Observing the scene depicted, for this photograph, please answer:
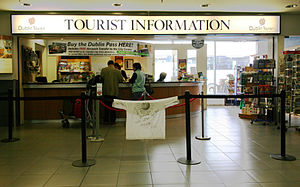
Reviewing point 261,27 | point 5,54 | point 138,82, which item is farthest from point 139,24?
point 5,54

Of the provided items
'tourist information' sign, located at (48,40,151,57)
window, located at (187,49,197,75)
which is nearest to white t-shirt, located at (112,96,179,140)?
'tourist information' sign, located at (48,40,151,57)

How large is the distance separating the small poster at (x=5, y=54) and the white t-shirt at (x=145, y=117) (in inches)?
177

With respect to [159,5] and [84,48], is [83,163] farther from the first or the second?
[84,48]

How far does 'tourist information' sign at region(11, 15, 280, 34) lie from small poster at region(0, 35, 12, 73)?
1.49 ft

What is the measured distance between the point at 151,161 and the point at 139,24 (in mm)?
3986

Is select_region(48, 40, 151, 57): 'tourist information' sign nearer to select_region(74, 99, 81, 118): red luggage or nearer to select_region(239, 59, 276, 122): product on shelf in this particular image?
select_region(74, 99, 81, 118): red luggage

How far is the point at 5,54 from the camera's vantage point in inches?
288

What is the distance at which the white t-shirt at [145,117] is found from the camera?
13.7ft

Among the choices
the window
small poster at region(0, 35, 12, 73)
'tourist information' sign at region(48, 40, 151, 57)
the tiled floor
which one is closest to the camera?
the tiled floor

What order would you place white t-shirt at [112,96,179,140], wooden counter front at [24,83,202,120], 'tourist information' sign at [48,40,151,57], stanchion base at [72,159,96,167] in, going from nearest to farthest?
stanchion base at [72,159,96,167] → white t-shirt at [112,96,179,140] → wooden counter front at [24,83,202,120] → 'tourist information' sign at [48,40,151,57]

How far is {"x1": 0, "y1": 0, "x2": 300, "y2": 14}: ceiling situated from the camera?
21.4 ft

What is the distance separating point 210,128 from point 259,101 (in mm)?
1897

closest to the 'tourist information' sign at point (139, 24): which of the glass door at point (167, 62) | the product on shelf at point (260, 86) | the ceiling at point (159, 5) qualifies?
the ceiling at point (159, 5)

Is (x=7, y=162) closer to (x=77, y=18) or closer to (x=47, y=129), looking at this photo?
(x=47, y=129)
